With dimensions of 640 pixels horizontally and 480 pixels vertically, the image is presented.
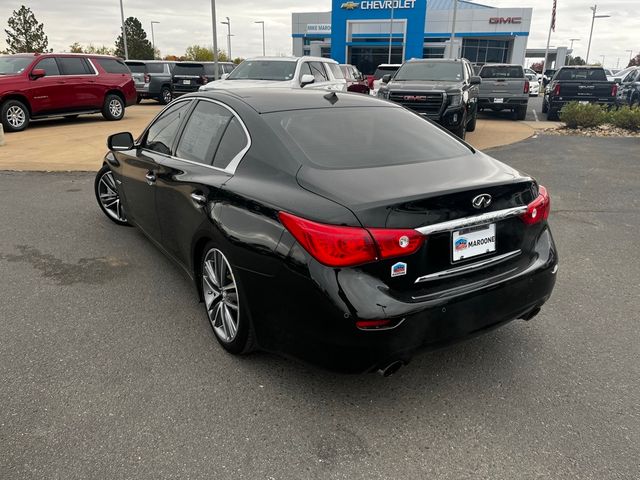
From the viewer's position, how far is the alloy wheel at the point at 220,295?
3.14 m

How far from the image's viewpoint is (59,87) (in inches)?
546

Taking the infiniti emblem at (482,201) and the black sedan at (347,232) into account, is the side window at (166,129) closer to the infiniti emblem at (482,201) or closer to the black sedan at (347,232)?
the black sedan at (347,232)

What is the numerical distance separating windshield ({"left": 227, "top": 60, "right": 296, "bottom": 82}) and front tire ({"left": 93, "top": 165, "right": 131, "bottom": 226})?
Result: 7046 mm

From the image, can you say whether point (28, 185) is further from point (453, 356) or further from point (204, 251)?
point (453, 356)

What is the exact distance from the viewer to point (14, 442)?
8.15 ft

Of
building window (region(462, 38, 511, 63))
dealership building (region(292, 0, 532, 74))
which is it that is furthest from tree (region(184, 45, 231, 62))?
building window (region(462, 38, 511, 63))

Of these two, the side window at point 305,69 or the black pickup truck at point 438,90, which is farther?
the side window at point 305,69

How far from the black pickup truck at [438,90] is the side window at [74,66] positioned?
837 centimetres

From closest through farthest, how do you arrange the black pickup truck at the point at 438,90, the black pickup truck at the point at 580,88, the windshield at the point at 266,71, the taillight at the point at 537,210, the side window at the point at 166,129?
the taillight at the point at 537,210 → the side window at the point at 166,129 → the black pickup truck at the point at 438,90 → the windshield at the point at 266,71 → the black pickup truck at the point at 580,88

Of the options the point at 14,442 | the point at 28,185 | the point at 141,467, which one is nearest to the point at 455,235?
the point at 141,467

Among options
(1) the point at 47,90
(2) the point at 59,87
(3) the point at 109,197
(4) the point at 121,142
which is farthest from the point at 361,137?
(2) the point at 59,87

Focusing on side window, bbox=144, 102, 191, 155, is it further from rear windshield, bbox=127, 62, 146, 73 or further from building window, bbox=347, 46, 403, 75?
building window, bbox=347, 46, 403, 75

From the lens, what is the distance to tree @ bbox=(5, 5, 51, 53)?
42.7 m

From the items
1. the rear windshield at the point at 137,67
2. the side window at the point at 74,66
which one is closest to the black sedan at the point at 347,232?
the side window at the point at 74,66
